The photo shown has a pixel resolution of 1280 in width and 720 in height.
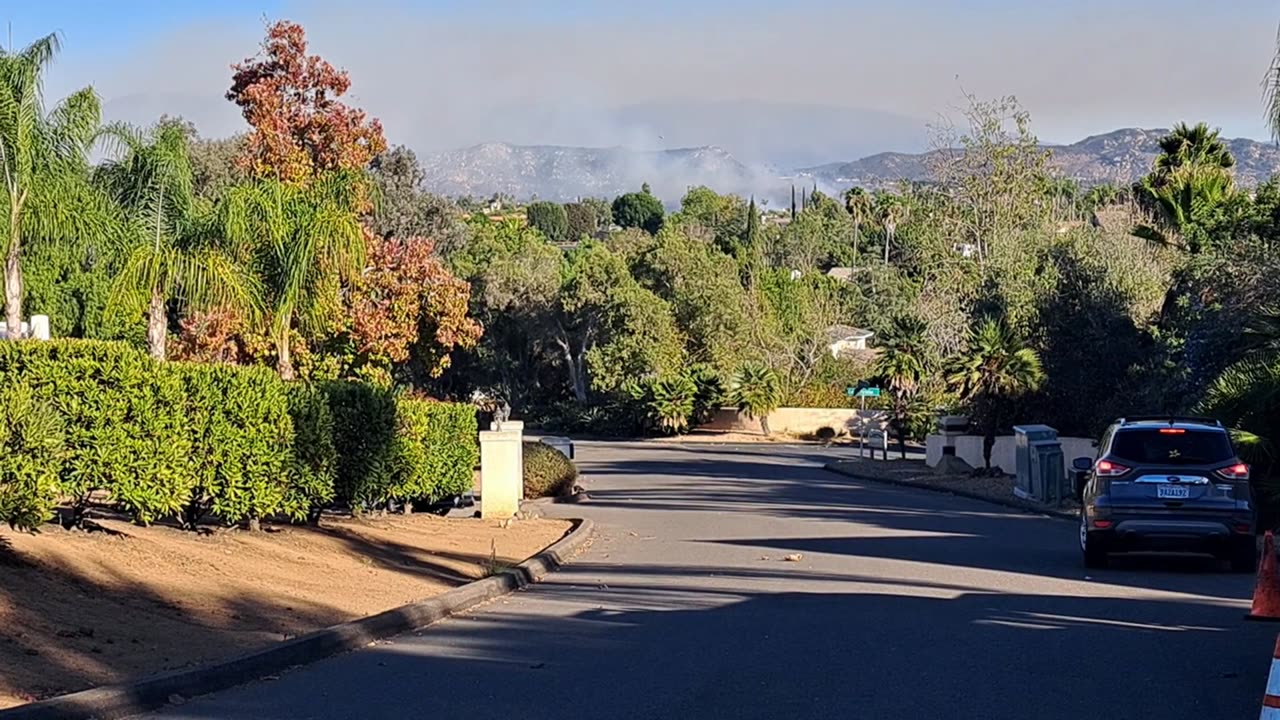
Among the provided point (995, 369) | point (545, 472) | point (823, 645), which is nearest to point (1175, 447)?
point (823, 645)

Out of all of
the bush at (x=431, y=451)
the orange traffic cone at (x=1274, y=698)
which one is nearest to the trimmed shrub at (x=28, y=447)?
the bush at (x=431, y=451)

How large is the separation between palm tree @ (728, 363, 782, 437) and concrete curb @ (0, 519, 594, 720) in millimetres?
59166

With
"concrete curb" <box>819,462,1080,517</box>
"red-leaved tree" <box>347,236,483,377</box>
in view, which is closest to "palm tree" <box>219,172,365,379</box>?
"red-leaved tree" <box>347,236,483,377</box>

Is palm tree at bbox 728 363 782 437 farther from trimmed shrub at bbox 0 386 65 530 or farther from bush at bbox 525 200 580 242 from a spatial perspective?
bush at bbox 525 200 580 242

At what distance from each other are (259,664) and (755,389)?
66.1 m

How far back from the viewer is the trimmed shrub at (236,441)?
51.1ft

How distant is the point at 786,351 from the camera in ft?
272

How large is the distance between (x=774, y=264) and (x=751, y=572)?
111 m

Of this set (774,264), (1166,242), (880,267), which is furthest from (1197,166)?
(774,264)

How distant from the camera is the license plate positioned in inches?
679

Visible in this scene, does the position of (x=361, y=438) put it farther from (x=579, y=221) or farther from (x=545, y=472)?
(x=579, y=221)

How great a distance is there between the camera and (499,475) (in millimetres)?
26375

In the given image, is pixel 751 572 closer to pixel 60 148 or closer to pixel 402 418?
pixel 402 418

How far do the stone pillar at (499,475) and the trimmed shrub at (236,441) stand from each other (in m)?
8.90
